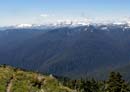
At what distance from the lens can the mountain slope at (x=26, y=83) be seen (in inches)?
1325

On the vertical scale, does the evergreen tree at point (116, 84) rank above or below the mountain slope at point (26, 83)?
below

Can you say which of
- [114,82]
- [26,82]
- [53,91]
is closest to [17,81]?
[26,82]

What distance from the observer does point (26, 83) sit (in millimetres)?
34906

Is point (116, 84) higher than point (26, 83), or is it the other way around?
point (26, 83)

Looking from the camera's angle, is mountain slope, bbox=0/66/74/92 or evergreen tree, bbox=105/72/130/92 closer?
mountain slope, bbox=0/66/74/92

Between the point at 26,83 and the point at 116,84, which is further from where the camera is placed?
the point at 116,84

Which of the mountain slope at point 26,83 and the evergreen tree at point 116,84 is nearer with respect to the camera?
the mountain slope at point 26,83

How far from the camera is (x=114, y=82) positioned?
75562mm

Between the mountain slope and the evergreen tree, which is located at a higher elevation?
the mountain slope

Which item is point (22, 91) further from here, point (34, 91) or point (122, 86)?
point (122, 86)

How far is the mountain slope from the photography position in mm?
33656

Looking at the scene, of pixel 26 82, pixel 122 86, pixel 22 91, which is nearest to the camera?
pixel 22 91

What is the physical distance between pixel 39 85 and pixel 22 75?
2.81m

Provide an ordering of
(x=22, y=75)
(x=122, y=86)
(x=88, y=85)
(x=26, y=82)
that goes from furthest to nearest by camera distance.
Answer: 1. (x=88, y=85)
2. (x=122, y=86)
3. (x=22, y=75)
4. (x=26, y=82)
